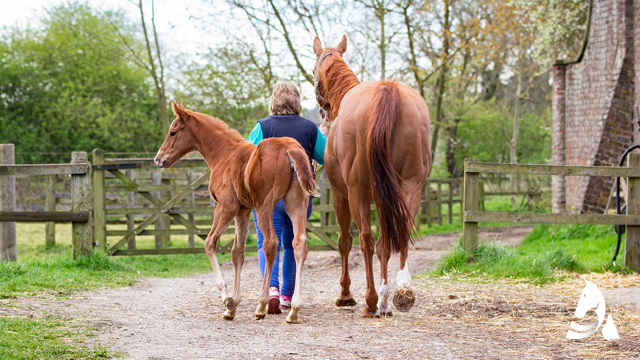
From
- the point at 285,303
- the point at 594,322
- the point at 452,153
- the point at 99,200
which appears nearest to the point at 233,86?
the point at 99,200

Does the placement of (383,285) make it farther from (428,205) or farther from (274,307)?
(428,205)

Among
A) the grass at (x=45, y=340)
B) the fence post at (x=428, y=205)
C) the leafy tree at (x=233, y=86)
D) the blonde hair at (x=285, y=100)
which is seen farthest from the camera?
the fence post at (x=428, y=205)

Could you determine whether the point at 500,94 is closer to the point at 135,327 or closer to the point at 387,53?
the point at 387,53

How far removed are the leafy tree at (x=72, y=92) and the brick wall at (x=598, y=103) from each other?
1726 cm

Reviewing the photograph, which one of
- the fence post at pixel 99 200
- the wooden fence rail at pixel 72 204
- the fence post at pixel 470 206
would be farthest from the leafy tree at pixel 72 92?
the fence post at pixel 470 206

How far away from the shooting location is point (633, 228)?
24.6ft

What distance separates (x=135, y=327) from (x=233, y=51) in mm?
12299

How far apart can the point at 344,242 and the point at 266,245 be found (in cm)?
124

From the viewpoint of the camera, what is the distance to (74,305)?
17.5 ft

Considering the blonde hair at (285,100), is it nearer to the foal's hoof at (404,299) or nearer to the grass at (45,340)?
the foal's hoof at (404,299)

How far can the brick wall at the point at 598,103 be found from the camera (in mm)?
11688

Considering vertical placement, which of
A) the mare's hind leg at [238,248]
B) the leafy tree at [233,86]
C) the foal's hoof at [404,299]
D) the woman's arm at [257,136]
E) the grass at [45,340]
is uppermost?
the leafy tree at [233,86]

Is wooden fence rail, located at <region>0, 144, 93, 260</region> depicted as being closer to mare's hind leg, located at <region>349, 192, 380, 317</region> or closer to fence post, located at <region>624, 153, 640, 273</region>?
mare's hind leg, located at <region>349, 192, 380, 317</region>

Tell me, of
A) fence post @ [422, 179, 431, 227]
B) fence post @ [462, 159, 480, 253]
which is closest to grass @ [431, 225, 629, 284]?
fence post @ [462, 159, 480, 253]
